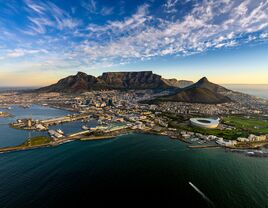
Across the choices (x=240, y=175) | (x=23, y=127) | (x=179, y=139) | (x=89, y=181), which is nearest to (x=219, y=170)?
(x=240, y=175)

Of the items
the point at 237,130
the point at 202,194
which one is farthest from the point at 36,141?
the point at 237,130

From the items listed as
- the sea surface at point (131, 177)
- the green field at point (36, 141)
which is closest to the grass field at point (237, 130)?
the sea surface at point (131, 177)

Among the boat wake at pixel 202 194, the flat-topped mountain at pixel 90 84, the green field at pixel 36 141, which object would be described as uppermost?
the flat-topped mountain at pixel 90 84

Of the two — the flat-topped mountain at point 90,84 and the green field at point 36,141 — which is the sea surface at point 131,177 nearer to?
the green field at point 36,141

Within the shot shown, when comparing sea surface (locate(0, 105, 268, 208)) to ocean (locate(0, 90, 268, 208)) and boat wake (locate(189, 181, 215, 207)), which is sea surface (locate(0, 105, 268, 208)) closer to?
ocean (locate(0, 90, 268, 208))

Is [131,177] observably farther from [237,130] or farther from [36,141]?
[237,130]

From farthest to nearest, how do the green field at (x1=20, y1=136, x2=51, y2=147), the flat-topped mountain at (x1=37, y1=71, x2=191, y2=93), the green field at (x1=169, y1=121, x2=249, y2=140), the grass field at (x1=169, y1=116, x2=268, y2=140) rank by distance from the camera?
1. the flat-topped mountain at (x1=37, y1=71, x2=191, y2=93)
2. the grass field at (x1=169, y1=116, x2=268, y2=140)
3. the green field at (x1=169, y1=121, x2=249, y2=140)
4. the green field at (x1=20, y1=136, x2=51, y2=147)

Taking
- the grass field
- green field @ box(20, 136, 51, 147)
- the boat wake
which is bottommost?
the grass field

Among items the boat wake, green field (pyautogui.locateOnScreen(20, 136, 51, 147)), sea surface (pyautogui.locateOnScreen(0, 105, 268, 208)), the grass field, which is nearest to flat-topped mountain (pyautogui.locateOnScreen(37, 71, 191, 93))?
the grass field

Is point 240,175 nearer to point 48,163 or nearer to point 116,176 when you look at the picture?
point 116,176
